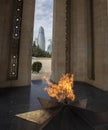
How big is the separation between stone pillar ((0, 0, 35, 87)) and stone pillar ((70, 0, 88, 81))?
3.26m

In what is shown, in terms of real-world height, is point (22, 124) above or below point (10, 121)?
above

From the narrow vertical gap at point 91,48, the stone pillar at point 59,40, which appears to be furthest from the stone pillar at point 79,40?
the narrow vertical gap at point 91,48

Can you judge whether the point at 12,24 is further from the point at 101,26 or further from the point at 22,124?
the point at 22,124

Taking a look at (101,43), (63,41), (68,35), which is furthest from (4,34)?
(101,43)

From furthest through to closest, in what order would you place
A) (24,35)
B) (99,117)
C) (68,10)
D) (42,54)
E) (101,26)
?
(42,54) < (68,10) < (24,35) < (101,26) < (99,117)

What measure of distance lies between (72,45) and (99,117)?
25.1 feet

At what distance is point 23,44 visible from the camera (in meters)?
7.61

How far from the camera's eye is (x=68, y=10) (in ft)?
31.4

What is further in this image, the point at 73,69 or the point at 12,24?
the point at 73,69

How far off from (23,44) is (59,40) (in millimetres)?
2629

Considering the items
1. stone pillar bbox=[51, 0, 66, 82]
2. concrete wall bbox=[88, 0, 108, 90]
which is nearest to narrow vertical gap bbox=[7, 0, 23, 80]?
stone pillar bbox=[51, 0, 66, 82]

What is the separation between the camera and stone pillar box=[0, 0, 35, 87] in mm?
6891

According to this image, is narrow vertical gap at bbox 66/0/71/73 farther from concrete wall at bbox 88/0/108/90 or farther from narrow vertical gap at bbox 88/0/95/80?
concrete wall at bbox 88/0/108/90

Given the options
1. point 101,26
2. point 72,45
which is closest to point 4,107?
point 101,26
